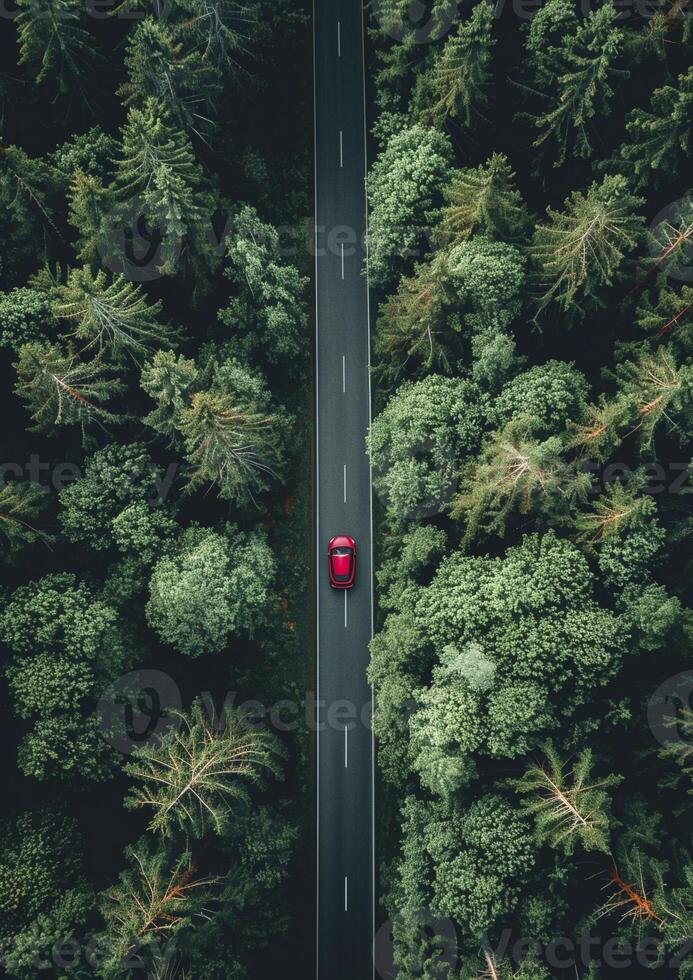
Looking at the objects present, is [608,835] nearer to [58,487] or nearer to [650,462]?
[650,462]

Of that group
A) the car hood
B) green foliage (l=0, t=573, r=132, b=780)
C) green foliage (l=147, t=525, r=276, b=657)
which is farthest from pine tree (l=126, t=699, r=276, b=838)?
the car hood

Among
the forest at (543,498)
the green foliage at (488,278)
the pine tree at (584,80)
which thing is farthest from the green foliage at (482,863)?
the pine tree at (584,80)

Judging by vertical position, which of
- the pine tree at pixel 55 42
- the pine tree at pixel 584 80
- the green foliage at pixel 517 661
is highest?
the pine tree at pixel 55 42

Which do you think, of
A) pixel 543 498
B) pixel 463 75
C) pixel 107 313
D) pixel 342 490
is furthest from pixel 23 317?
pixel 543 498

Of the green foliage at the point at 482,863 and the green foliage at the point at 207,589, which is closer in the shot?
the green foliage at the point at 482,863

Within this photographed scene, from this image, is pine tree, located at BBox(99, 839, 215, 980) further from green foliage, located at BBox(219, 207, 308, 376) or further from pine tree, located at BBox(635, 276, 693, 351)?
pine tree, located at BBox(635, 276, 693, 351)

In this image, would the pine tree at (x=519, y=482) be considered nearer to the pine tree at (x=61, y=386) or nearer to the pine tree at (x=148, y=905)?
the pine tree at (x=61, y=386)
